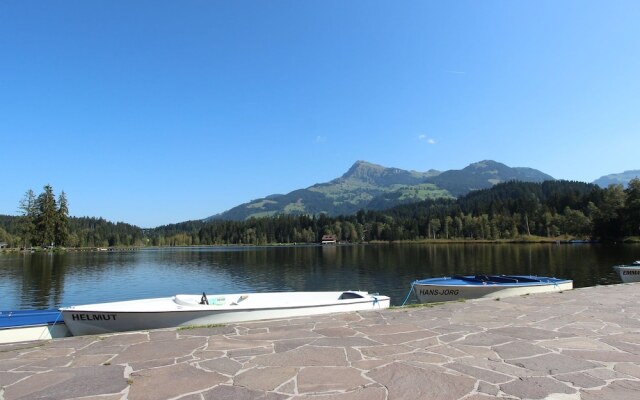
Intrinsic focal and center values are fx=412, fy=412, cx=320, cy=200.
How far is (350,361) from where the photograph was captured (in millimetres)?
6852

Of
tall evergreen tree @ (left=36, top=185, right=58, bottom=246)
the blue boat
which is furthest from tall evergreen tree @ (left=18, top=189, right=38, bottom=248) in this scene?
the blue boat

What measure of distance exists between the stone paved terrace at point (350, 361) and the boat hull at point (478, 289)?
409 inches

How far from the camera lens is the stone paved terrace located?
5.52 m

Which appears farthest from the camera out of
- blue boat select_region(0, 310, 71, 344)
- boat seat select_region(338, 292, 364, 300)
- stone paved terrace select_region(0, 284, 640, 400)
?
boat seat select_region(338, 292, 364, 300)

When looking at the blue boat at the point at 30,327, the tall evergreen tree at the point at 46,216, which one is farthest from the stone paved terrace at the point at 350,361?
the tall evergreen tree at the point at 46,216

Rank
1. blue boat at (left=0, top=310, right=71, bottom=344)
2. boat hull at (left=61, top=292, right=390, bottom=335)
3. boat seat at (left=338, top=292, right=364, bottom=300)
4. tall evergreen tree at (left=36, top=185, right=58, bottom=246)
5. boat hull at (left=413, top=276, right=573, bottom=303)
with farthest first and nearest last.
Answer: tall evergreen tree at (left=36, top=185, right=58, bottom=246) → boat hull at (left=413, top=276, right=573, bottom=303) → boat seat at (left=338, top=292, right=364, bottom=300) → boat hull at (left=61, top=292, right=390, bottom=335) → blue boat at (left=0, top=310, right=71, bottom=344)

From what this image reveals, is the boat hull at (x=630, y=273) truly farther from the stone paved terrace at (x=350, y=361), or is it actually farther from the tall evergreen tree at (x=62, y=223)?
the tall evergreen tree at (x=62, y=223)

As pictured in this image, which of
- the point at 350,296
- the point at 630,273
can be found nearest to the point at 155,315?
the point at 350,296

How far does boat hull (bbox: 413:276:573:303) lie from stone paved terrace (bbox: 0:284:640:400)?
409 inches

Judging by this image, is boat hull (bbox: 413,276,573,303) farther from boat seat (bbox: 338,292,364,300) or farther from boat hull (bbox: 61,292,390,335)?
boat hull (bbox: 61,292,390,335)

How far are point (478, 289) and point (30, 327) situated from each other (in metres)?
19.4

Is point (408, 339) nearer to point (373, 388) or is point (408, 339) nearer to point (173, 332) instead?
point (373, 388)

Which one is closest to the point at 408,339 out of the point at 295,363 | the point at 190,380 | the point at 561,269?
the point at 295,363

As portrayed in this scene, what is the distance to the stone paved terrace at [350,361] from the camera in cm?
552
